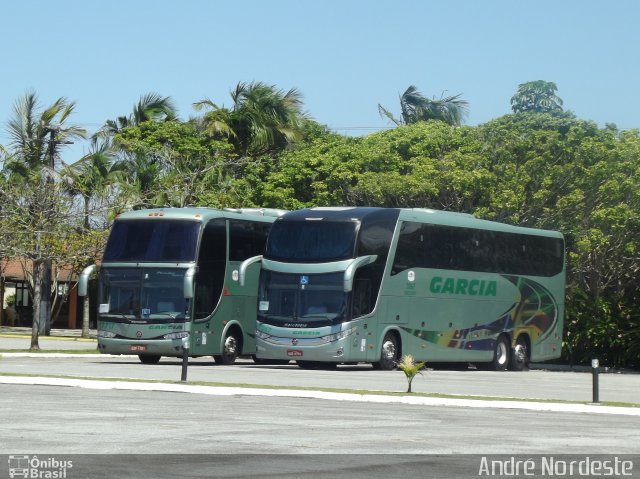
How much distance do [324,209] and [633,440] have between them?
838 inches

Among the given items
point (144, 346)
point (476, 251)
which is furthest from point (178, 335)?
point (476, 251)

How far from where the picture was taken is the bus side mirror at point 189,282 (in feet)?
117

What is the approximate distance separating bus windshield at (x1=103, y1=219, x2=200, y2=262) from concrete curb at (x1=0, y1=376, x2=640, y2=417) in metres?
10.9

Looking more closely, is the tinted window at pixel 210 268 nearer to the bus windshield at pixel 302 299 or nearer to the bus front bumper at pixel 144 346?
the bus front bumper at pixel 144 346

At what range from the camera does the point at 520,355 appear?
42.5 meters

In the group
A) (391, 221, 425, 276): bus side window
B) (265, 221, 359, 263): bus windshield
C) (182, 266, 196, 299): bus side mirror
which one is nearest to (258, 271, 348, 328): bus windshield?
(265, 221, 359, 263): bus windshield

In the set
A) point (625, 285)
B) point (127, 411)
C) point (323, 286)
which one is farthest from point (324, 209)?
point (127, 411)

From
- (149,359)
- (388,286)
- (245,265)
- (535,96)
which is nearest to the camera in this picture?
(388,286)

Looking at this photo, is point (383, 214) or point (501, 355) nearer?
point (383, 214)

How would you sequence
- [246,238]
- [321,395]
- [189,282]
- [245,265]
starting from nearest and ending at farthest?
[321,395]
[189,282]
[245,265]
[246,238]

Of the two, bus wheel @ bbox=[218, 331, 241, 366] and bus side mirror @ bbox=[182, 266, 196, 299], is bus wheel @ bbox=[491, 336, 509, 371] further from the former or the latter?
bus side mirror @ bbox=[182, 266, 196, 299]

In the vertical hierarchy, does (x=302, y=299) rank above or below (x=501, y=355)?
above

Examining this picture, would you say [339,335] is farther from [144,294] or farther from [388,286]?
[144,294]

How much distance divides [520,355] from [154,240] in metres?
12.7
